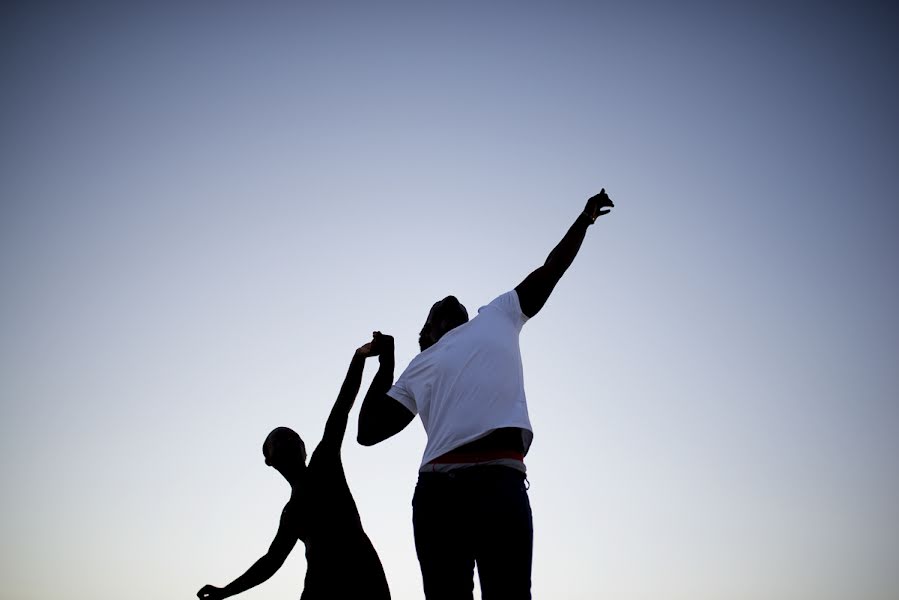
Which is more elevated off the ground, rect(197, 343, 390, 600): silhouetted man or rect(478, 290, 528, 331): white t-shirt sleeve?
rect(478, 290, 528, 331): white t-shirt sleeve

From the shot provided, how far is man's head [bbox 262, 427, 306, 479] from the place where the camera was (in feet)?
14.1

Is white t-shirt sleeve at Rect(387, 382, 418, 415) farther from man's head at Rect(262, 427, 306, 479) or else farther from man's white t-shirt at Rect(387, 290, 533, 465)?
man's head at Rect(262, 427, 306, 479)

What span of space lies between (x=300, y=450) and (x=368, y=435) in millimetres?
742

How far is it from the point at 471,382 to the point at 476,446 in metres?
0.28

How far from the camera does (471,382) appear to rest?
135 inches

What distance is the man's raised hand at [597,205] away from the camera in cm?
407

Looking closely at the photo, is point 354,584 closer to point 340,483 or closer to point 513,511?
point 340,483

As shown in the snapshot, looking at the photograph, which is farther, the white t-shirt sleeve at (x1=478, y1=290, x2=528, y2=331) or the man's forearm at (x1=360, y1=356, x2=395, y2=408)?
the man's forearm at (x1=360, y1=356, x2=395, y2=408)

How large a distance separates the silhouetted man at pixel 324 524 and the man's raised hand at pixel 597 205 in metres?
1.42

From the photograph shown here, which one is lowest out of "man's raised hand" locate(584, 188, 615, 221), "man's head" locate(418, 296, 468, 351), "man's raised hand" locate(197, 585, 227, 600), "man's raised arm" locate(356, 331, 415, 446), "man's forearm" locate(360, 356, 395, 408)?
"man's raised hand" locate(197, 585, 227, 600)

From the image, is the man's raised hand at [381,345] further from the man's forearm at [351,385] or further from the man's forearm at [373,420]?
the man's forearm at [373,420]

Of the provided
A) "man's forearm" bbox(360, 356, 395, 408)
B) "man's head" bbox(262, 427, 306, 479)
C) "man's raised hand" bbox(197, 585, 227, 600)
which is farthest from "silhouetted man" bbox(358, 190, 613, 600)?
"man's raised hand" bbox(197, 585, 227, 600)

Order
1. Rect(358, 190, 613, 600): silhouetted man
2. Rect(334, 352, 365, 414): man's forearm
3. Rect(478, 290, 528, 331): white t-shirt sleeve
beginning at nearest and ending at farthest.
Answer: Rect(358, 190, 613, 600): silhouetted man, Rect(478, 290, 528, 331): white t-shirt sleeve, Rect(334, 352, 365, 414): man's forearm

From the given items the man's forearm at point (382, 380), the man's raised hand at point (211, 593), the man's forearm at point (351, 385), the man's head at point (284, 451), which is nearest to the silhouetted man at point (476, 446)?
the man's forearm at point (382, 380)
